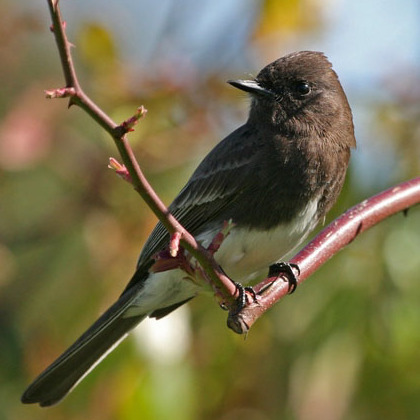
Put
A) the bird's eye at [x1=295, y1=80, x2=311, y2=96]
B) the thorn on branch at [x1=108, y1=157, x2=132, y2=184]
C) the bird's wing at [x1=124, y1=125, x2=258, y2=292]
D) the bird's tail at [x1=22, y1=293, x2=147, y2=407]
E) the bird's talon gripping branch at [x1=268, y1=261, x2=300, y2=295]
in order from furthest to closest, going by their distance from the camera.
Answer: the bird's eye at [x1=295, y1=80, x2=311, y2=96] → the bird's wing at [x1=124, y1=125, x2=258, y2=292] → the bird's tail at [x1=22, y1=293, x2=147, y2=407] → the bird's talon gripping branch at [x1=268, y1=261, x2=300, y2=295] → the thorn on branch at [x1=108, y1=157, x2=132, y2=184]

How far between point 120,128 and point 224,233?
45 centimetres

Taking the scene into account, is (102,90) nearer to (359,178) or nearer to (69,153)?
(69,153)

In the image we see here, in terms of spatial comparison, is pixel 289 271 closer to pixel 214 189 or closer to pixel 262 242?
pixel 262 242

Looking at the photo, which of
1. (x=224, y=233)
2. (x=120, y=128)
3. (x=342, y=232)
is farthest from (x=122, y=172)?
(x=342, y=232)

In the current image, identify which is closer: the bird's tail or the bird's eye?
the bird's tail

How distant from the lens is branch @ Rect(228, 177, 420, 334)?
261 centimetres

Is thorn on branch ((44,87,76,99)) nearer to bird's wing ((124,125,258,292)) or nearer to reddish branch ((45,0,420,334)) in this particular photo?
reddish branch ((45,0,420,334))

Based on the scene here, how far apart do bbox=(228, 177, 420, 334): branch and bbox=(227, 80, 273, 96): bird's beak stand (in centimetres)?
84

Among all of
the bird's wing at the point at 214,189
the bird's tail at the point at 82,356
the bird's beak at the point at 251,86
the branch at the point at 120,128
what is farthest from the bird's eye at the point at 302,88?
the branch at the point at 120,128

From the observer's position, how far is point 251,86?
3580mm

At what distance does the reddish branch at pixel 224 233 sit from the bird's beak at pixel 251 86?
835 mm

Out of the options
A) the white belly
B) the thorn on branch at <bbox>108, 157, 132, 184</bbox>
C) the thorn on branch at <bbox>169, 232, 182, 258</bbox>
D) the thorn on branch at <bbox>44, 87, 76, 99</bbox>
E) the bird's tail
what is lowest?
the thorn on branch at <bbox>169, 232, 182, 258</bbox>

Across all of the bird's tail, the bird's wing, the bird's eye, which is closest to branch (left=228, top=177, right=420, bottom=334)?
the bird's wing

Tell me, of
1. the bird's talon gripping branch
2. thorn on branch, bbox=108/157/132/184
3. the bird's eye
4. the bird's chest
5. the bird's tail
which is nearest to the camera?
thorn on branch, bbox=108/157/132/184
